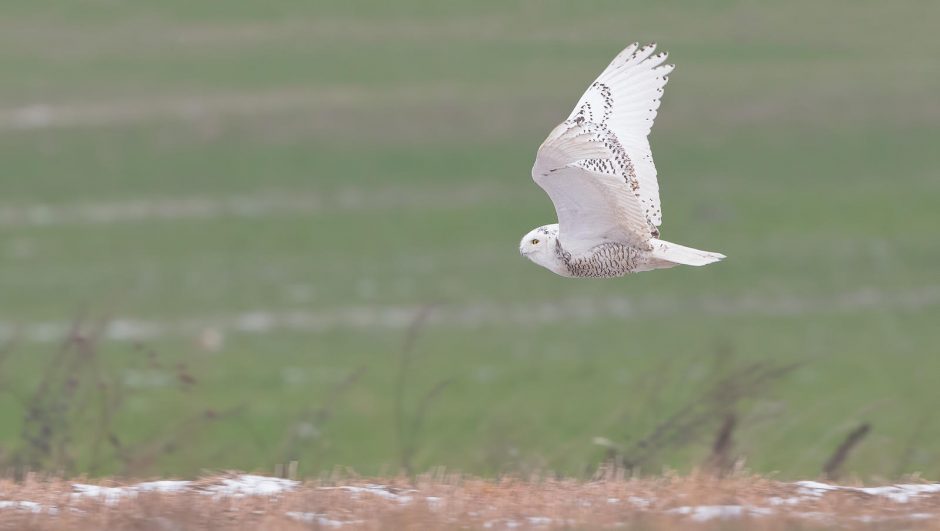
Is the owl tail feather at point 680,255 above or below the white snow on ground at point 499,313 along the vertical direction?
below

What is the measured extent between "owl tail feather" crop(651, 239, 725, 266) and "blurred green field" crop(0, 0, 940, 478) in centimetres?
88

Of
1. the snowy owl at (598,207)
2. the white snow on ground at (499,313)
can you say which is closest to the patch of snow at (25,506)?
the snowy owl at (598,207)

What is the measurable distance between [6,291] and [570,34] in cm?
2254

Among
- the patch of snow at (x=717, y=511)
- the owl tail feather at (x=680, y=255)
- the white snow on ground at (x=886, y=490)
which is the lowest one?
the patch of snow at (x=717, y=511)

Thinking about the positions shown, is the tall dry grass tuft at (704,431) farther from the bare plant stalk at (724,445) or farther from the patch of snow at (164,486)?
the patch of snow at (164,486)

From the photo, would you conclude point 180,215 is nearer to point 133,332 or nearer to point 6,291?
point 6,291

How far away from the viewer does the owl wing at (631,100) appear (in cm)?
809

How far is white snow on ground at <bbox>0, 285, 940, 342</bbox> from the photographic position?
69.9ft

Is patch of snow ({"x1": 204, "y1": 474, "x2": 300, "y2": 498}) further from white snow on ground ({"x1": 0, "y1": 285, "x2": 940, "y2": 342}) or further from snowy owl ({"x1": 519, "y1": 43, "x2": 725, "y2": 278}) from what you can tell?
white snow on ground ({"x1": 0, "y1": 285, "x2": 940, "y2": 342})

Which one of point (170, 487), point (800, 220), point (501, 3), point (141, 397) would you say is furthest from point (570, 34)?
point (170, 487)

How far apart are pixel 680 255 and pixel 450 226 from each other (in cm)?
1972

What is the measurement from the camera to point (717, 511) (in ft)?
20.6

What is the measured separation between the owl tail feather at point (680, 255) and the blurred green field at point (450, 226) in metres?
0.88

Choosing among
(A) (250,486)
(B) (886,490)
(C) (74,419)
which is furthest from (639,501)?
(C) (74,419)
